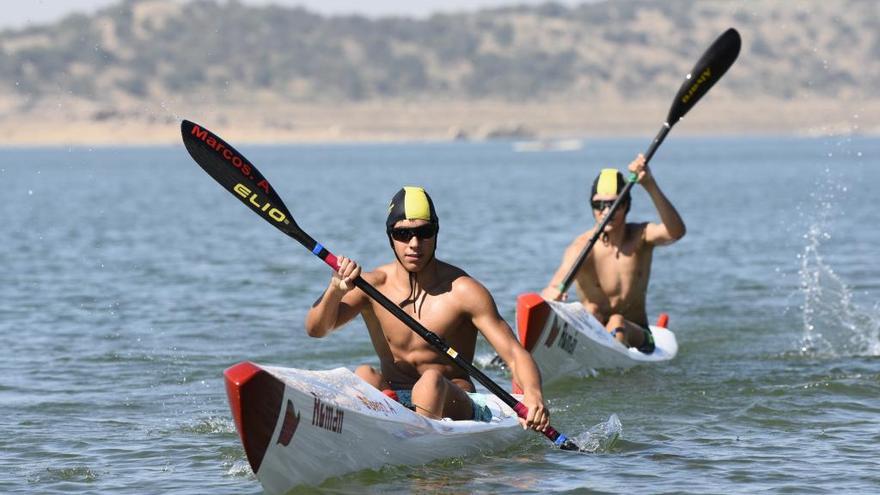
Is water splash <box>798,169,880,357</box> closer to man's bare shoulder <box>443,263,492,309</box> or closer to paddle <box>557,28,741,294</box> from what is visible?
paddle <box>557,28,741,294</box>

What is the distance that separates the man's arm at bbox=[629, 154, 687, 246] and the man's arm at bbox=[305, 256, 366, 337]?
421 cm

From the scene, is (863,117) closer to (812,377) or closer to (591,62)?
(591,62)

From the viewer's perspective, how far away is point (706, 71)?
14.6 m

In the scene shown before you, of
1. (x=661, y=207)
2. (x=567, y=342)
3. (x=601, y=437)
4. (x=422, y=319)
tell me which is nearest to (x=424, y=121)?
(x=661, y=207)

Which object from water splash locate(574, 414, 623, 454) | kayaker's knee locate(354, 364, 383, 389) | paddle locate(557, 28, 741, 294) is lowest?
water splash locate(574, 414, 623, 454)

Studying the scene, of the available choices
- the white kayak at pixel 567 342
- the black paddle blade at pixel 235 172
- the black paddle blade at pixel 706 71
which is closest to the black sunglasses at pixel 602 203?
the white kayak at pixel 567 342

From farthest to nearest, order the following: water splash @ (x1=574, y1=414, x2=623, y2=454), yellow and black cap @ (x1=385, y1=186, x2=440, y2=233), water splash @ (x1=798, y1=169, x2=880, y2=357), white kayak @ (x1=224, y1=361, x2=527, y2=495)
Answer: water splash @ (x1=798, y1=169, x2=880, y2=357)
water splash @ (x1=574, y1=414, x2=623, y2=454)
yellow and black cap @ (x1=385, y1=186, x2=440, y2=233)
white kayak @ (x1=224, y1=361, x2=527, y2=495)

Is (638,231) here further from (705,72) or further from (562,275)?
(705,72)

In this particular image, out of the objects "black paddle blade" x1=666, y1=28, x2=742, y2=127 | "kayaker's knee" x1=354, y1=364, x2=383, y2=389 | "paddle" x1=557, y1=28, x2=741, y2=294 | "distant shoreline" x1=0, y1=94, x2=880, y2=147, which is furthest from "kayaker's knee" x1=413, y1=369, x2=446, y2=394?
"distant shoreline" x1=0, y1=94, x2=880, y2=147

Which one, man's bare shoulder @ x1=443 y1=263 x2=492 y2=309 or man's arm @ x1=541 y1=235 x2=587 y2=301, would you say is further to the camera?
man's arm @ x1=541 y1=235 x2=587 y2=301

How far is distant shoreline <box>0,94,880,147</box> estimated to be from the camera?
383ft

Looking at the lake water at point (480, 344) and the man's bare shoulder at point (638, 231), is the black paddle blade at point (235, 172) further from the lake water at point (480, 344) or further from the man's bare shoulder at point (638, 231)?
the man's bare shoulder at point (638, 231)

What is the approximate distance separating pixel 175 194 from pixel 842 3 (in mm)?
124385

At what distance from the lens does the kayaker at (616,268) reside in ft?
44.3
